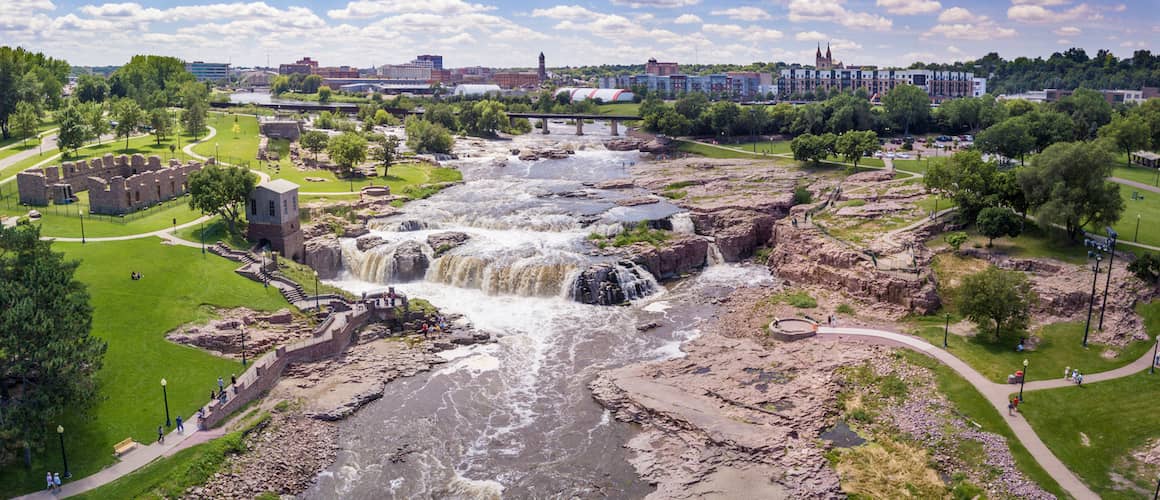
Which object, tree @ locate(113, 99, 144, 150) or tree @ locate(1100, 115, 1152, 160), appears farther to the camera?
tree @ locate(113, 99, 144, 150)

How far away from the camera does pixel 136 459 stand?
114 ft

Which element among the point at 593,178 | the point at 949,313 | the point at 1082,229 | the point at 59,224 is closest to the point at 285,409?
the point at 59,224

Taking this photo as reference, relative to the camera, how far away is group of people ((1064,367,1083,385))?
41250 millimetres

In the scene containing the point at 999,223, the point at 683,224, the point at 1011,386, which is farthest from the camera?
the point at 683,224

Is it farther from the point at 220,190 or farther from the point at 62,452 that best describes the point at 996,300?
the point at 220,190

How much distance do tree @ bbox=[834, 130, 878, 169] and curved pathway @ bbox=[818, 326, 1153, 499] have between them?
47033 mm

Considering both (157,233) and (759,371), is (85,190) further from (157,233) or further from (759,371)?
(759,371)

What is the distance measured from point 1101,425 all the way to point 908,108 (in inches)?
3777

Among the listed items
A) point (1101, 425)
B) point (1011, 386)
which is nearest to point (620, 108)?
point (1011, 386)

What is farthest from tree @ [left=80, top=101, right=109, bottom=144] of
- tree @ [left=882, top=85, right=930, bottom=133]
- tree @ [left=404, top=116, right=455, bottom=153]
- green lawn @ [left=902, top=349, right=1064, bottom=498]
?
tree @ [left=882, top=85, right=930, bottom=133]

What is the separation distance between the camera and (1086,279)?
51656 mm

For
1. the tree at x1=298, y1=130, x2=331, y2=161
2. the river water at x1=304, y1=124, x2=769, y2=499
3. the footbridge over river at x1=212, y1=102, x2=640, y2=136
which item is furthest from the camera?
the footbridge over river at x1=212, y1=102, x2=640, y2=136

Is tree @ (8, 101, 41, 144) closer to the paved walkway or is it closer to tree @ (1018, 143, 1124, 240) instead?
the paved walkway

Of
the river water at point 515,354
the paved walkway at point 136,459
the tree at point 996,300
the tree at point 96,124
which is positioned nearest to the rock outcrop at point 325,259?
the river water at point 515,354
